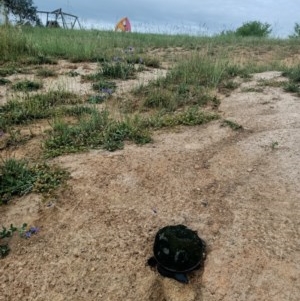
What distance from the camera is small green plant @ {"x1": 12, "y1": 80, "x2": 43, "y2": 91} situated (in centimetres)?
495

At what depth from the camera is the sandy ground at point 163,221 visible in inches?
74.8

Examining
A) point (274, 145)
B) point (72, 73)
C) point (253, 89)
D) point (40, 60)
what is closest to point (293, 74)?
point (253, 89)

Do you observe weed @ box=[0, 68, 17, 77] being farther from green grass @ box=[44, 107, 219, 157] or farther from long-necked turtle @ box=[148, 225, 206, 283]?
long-necked turtle @ box=[148, 225, 206, 283]

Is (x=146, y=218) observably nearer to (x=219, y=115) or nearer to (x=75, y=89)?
(x=219, y=115)

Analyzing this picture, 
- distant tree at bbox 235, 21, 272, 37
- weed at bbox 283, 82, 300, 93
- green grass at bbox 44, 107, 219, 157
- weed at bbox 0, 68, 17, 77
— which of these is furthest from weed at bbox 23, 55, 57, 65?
distant tree at bbox 235, 21, 272, 37

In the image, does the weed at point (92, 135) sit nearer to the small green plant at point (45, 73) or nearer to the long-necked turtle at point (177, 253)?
the long-necked turtle at point (177, 253)

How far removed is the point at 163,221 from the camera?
2.36 meters

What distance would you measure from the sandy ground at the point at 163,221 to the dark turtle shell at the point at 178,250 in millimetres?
70

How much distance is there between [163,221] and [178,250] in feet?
1.37

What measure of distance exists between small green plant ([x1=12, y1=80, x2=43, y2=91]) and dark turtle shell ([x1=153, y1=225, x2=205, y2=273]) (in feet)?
12.1

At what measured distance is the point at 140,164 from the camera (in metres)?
3.04

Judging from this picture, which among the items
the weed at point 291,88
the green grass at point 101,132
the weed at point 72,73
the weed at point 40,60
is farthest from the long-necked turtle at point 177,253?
the weed at point 40,60

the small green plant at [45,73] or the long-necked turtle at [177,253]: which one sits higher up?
the small green plant at [45,73]

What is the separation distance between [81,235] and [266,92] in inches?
158
